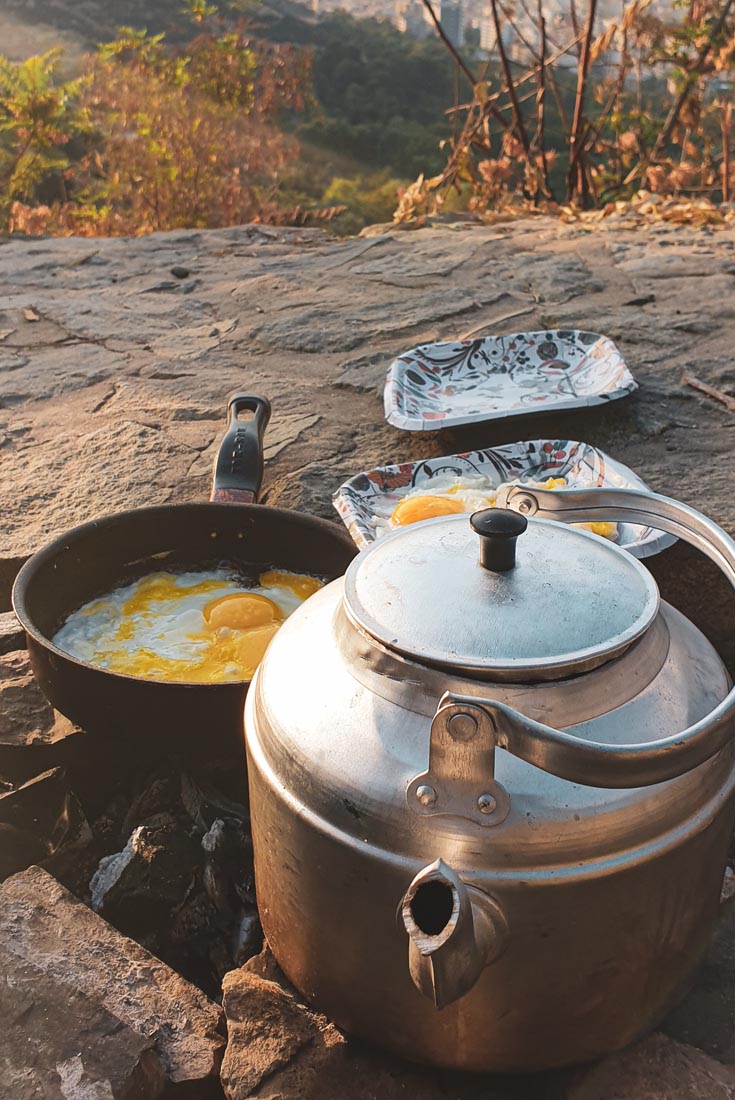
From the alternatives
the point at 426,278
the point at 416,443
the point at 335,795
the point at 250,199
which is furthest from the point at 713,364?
the point at 250,199

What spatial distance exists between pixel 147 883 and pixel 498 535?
0.96 m

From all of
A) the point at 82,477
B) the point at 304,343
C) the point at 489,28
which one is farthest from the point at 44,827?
the point at 489,28

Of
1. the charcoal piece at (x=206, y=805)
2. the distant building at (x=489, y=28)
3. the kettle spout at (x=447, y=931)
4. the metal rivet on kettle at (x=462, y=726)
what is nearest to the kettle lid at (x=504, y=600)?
the metal rivet on kettle at (x=462, y=726)

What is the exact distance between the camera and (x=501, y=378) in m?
3.21

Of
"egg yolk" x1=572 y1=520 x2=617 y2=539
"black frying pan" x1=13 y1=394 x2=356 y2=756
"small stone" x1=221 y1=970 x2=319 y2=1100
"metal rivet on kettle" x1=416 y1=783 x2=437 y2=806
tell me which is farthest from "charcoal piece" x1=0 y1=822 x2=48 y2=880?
"egg yolk" x1=572 y1=520 x2=617 y2=539

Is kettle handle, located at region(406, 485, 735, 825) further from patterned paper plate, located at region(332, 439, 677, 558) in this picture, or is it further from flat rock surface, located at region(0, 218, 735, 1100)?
patterned paper plate, located at region(332, 439, 677, 558)

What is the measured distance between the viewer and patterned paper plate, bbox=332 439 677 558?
7.35 ft

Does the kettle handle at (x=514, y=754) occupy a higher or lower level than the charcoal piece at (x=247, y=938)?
higher

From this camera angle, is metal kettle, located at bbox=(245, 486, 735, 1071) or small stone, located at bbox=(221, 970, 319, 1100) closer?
metal kettle, located at bbox=(245, 486, 735, 1071)

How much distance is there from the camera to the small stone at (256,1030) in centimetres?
124

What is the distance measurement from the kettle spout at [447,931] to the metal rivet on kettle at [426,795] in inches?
2.7

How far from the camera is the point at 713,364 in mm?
3371

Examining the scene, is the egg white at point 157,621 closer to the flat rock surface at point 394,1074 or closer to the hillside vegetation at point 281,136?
the flat rock surface at point 394,1074

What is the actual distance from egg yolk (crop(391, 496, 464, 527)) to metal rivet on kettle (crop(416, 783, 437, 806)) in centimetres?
122
